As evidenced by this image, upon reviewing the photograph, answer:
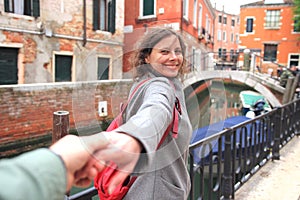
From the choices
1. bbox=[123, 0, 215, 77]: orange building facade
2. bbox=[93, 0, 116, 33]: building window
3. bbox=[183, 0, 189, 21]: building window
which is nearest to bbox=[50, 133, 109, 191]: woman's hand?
bbox=[123, 0, 215, 77]: orange building facade

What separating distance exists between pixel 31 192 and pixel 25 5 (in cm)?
506

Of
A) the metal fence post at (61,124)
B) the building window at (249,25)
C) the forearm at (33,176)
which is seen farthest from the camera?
the building window at (249,25)

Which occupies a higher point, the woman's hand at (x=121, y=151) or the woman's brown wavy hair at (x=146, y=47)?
the woman's brown wavy hair at (x=146, y=47)

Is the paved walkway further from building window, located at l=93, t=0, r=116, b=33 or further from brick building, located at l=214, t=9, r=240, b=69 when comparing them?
building window, located at l=93, t=0, r=116, b=33

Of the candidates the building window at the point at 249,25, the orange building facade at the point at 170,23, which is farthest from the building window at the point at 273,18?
the orange building facade at the point at 170,23

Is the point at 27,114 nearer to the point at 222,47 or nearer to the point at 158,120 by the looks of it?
the point at 222,47

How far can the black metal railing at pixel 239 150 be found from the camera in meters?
1.05

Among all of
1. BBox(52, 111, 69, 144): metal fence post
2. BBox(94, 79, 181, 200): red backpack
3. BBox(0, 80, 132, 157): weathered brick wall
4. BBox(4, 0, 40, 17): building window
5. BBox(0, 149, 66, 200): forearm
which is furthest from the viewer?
BBox(4, 0, 40, 17): building window

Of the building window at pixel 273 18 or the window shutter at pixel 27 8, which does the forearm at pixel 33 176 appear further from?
the building window at pixel 273 18

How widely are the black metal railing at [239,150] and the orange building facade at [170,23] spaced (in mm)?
379

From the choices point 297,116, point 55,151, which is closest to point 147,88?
point 55,151

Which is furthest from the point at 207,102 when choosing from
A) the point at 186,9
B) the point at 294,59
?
the point at 294,59

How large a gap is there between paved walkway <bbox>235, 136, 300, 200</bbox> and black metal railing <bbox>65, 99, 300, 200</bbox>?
0.13 ft

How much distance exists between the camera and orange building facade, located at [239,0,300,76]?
11.8 metres
